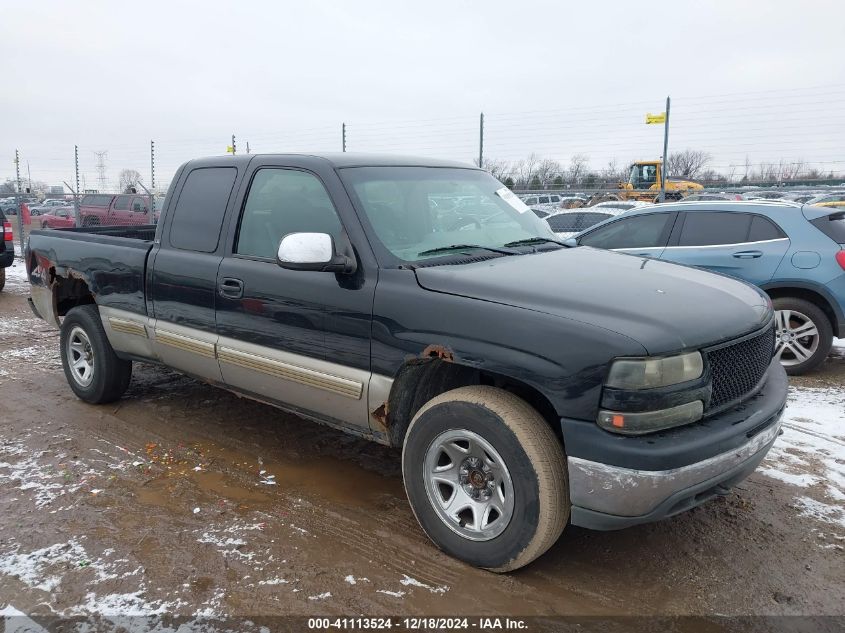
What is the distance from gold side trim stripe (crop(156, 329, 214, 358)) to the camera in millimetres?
4148

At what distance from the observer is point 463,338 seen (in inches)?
116

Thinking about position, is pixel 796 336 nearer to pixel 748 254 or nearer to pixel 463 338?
pixel 748 254

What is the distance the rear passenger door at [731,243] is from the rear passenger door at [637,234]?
0.39 ft

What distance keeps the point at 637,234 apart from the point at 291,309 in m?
5.08

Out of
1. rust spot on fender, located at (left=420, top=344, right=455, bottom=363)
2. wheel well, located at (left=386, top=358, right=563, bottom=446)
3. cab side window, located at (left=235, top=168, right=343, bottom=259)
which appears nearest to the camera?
rust spot on fender, located at (left=420, top=344, right=455, bottom=363)

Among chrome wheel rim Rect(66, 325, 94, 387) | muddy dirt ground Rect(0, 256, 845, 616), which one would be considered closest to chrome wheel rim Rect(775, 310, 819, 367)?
muddy dirt ground Rect(0, 256, 845, 616)

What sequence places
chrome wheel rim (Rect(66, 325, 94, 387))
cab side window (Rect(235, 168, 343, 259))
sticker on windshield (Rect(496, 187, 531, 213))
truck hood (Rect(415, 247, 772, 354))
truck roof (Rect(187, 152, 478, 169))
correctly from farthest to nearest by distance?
chrome wheel rim (Rect(66, 325, 94, 387)), sticker on windshield (Rect(496, 187, 531, 213)), truck roof (Rect(187, 152, 478, 169)), cab side window (Rect(235, 168, 343, 259)), truck hood (Rect(415, 247, 772, 354))

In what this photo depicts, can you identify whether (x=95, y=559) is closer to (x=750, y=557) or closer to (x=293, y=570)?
(x=293, y=570)

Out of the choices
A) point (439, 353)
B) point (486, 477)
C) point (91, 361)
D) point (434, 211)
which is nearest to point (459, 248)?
point (434, 211)

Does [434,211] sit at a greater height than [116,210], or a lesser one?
greater

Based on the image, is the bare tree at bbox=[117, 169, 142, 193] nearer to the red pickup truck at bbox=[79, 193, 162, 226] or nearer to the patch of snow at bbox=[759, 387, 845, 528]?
the red pickup truck at bbox=[79, 193, 162, 226]

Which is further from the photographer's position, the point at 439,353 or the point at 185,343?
the point at 185,343

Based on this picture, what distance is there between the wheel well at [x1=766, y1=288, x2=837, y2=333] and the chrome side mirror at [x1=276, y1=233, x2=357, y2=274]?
5.03 m

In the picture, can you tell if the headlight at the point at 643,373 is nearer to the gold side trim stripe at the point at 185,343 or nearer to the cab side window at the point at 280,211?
the cab side window at the point at 280,211
